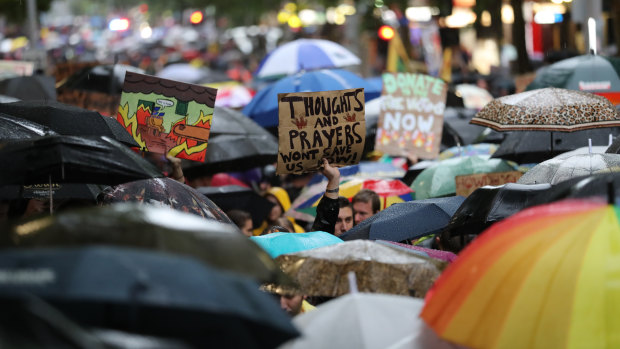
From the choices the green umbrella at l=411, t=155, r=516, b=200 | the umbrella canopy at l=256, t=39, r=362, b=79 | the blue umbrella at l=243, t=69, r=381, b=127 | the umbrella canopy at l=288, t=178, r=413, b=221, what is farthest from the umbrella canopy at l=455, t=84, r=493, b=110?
the umbrella canopy at l=288, t=178, r=413, b=221

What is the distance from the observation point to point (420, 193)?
10.1 m

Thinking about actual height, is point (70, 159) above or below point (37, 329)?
above

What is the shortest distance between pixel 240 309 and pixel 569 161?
4392 mm

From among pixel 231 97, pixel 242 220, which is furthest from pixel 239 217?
pixel 231 97

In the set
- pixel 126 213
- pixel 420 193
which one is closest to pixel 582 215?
pixel 126 213

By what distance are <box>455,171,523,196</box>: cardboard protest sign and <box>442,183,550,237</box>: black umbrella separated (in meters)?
2.36

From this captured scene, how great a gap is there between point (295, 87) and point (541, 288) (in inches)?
330

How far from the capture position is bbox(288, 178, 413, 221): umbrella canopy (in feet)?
32.1

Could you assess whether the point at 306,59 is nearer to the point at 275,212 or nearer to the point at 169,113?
the point at 275,212

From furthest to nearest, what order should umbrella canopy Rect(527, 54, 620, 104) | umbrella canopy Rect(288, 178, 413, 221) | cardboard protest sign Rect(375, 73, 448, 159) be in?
cardboard protest sign Rect(375, 73, 448, 159), umbrella canopy Rect(527, 54, 620, 104), umbrella canopy Rect(288, 178, 413, 221)

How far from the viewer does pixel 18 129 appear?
7.42 metres

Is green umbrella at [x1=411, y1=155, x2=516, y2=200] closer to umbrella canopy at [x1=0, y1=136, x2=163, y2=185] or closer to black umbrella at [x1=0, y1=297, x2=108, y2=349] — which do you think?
umbrella canopy at [x1=0, y1=136, x2=163, y2=185]

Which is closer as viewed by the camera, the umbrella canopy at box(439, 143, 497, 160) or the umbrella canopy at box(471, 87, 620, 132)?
the umbrella canopy at box(471, 87, 620, 132)

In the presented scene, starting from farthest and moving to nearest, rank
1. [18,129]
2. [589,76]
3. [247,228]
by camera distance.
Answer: [589,76] < [247,228] < [18,129]
